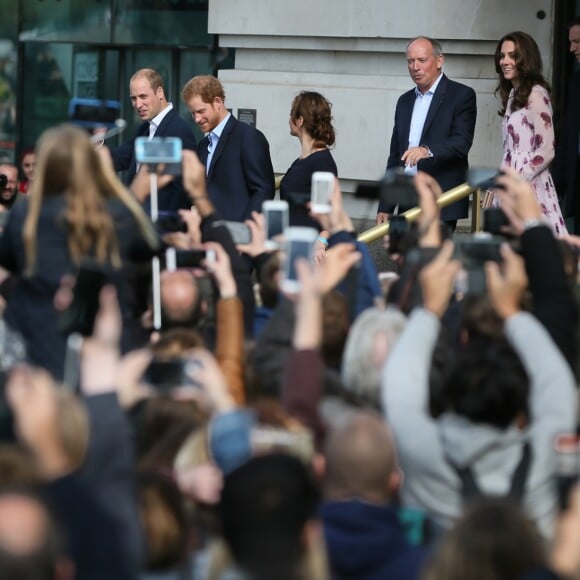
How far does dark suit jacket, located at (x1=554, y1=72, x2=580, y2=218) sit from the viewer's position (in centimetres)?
932

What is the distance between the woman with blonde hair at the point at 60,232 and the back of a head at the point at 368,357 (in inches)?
35.5

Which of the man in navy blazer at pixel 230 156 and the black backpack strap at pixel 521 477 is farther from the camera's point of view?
the man in navy blazer at pixel 230 156

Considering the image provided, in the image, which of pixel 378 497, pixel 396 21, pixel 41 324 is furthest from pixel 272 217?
pixel 396 21

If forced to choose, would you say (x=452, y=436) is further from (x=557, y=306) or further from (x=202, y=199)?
(x=202, y=199)

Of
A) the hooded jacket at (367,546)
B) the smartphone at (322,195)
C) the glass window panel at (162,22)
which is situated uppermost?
the glass window panel at (162,22)

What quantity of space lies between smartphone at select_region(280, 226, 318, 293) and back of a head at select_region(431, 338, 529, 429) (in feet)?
2.43

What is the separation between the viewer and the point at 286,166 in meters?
11.6

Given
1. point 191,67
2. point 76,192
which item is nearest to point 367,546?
point 76,192

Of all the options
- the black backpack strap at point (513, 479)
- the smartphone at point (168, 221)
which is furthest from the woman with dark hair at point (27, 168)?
the black backpack strap at point (513, 479)

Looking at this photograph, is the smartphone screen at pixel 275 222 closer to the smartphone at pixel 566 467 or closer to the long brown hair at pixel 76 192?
the long brown hair at pixel 76 192

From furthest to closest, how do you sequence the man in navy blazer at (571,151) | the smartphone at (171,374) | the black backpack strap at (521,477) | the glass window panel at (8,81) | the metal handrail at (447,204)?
1. the glass window panel at (8,81)
2. the man in navy blazer at (571,151)
3. the metal handrail at (447,204)
4. the smartphone at (171,374)
5. the black backpack strap at (521,477)

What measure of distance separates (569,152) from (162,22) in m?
4.97

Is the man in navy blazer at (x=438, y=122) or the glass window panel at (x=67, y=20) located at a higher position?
the glass window panel at (x=67, y=20)

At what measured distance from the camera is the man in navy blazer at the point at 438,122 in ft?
29.9
